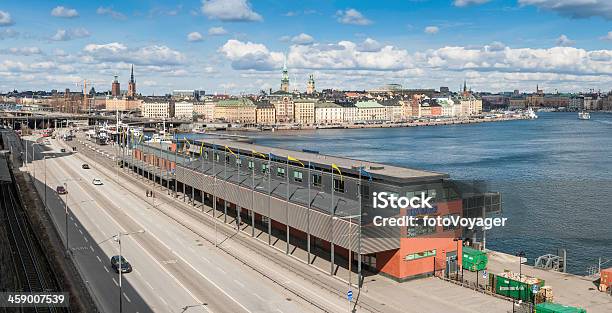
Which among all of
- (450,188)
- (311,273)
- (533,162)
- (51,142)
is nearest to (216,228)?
(311,273)

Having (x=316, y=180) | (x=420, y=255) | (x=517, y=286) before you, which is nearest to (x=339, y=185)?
(x=316, y=180)

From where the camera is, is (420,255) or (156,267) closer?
(420,255)

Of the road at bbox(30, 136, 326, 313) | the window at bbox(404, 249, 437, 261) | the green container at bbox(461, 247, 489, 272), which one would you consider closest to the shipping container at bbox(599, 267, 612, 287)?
the green container at bbox(461, 247, 489, 272)

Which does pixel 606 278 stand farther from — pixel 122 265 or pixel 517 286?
pixel 122 265

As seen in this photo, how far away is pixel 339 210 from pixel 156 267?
35.2 ft

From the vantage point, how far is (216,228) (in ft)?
140

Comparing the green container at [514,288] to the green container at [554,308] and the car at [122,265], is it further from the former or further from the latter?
the car at [122,265]

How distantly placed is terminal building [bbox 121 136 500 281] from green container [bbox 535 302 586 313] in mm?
7362

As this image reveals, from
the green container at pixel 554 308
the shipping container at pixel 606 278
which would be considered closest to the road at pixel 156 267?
the green container at pixel 554 308

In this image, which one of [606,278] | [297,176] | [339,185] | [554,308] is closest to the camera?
[554,308]

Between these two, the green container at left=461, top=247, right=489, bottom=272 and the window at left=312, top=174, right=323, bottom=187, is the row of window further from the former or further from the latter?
the green container at left=461, top=247, right=489, bottom=272

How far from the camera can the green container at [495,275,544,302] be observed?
90.9ft

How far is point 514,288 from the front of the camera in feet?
92.9

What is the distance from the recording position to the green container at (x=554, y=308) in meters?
24.5
